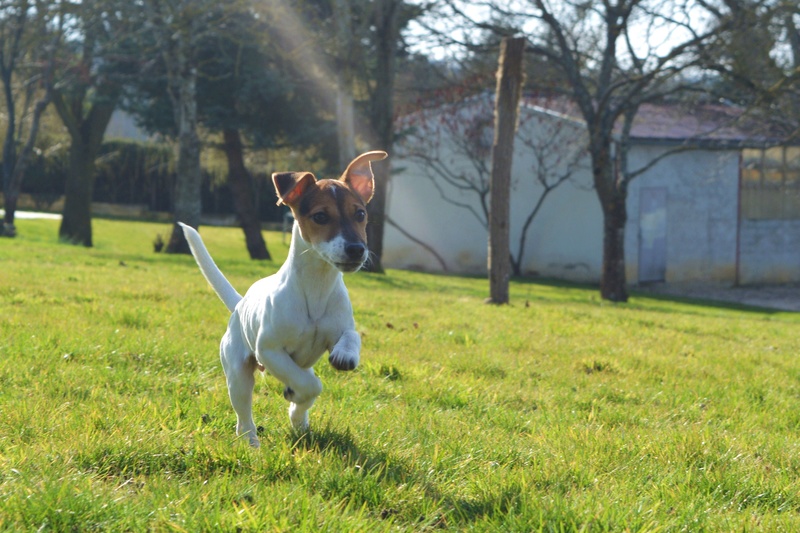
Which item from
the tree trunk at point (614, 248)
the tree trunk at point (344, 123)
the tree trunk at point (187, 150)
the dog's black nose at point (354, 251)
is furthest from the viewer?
the tree trunk at point (187, 150)

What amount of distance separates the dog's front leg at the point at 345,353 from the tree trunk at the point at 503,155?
9.50 meters

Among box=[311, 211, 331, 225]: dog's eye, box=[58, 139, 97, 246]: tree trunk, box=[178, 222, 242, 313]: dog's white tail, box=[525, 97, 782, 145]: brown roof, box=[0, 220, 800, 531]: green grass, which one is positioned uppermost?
box=[525, 97, 782, 145]: brown roof

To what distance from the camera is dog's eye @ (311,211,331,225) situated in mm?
4453

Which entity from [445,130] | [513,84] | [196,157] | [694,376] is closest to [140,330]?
[694,376]

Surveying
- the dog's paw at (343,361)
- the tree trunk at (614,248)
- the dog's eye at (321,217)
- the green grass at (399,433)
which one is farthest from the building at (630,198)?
the dog's paw at (343,361)

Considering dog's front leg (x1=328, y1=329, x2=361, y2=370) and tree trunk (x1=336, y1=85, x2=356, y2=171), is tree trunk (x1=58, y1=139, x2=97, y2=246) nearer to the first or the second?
tree trunk (x1=336, y1=85, x2=356, y2=171)

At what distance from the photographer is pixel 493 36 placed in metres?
18.7

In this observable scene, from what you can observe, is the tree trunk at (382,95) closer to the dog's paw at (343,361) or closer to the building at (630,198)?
the building at (630,198)

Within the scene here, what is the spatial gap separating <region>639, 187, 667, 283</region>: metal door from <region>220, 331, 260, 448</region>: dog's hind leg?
2210 centimetres

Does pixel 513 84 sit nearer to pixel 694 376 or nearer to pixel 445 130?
pixel 694 376

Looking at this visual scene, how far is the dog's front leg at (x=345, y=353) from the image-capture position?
13.1ft

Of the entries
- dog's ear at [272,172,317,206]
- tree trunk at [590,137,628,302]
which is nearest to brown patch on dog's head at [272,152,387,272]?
dog's ear at [272,172,317,206]

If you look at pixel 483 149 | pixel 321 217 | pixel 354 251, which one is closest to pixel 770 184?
pixel 483 149

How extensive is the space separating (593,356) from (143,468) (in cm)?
493
